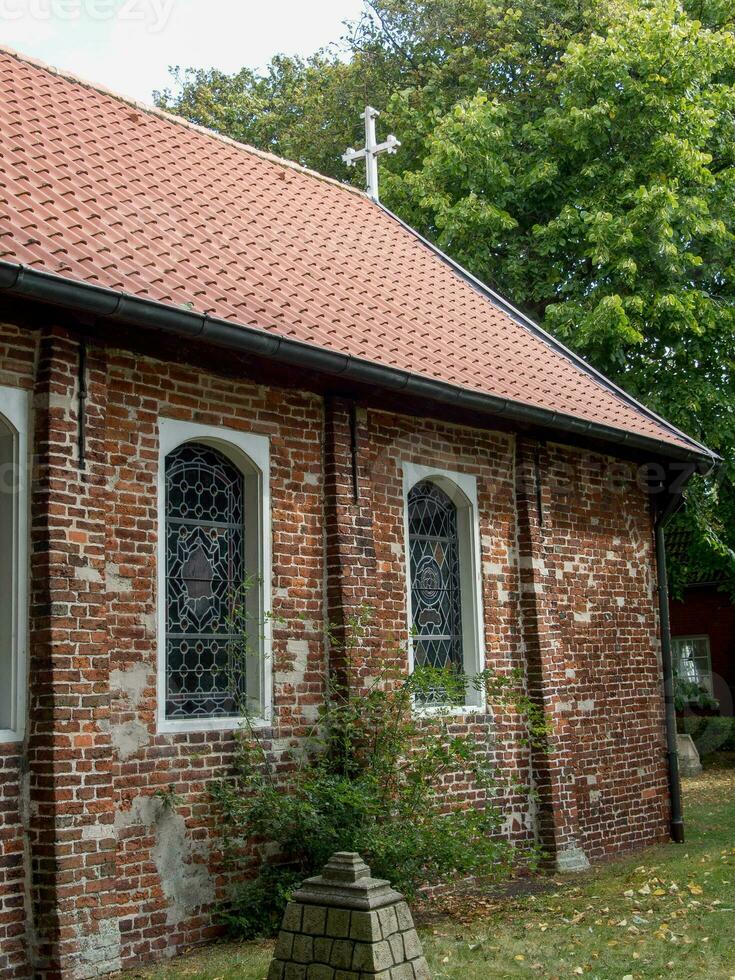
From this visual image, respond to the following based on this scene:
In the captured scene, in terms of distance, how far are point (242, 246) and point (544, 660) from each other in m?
4.62

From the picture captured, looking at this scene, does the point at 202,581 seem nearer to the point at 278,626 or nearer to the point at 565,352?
the point at 278,626

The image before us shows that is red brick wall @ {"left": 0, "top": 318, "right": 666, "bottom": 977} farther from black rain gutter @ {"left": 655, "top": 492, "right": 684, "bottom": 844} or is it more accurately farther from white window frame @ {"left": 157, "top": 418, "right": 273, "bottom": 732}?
black rain gutter @ {"left": 655, "top": 492, "right": 684, "bottom": 844}

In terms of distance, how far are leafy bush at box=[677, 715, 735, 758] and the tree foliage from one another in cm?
447

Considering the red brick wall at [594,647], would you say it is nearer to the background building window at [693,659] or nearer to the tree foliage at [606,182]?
the tree foliage at [606,182]

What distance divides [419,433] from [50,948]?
519cm

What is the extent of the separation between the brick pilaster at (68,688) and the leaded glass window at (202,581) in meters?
0.85

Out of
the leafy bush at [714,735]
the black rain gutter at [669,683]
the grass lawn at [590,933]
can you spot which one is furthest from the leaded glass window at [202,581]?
the leafy bush at [714,735]

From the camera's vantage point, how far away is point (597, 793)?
11.8 metres

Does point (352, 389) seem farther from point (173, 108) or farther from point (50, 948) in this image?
point (173, 108)

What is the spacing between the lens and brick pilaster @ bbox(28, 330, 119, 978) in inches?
267

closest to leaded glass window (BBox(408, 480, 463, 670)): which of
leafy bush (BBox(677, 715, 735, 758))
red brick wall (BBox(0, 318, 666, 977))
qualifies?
red brick wall (BBox(0, 318, 666, 977))

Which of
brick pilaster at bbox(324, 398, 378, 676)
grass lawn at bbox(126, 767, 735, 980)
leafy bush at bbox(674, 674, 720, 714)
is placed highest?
A: brick pilaster at bbox(324, 398, 378, 676)

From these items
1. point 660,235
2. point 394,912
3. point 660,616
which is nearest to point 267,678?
point 394,912

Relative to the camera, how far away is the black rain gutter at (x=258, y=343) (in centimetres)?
676
